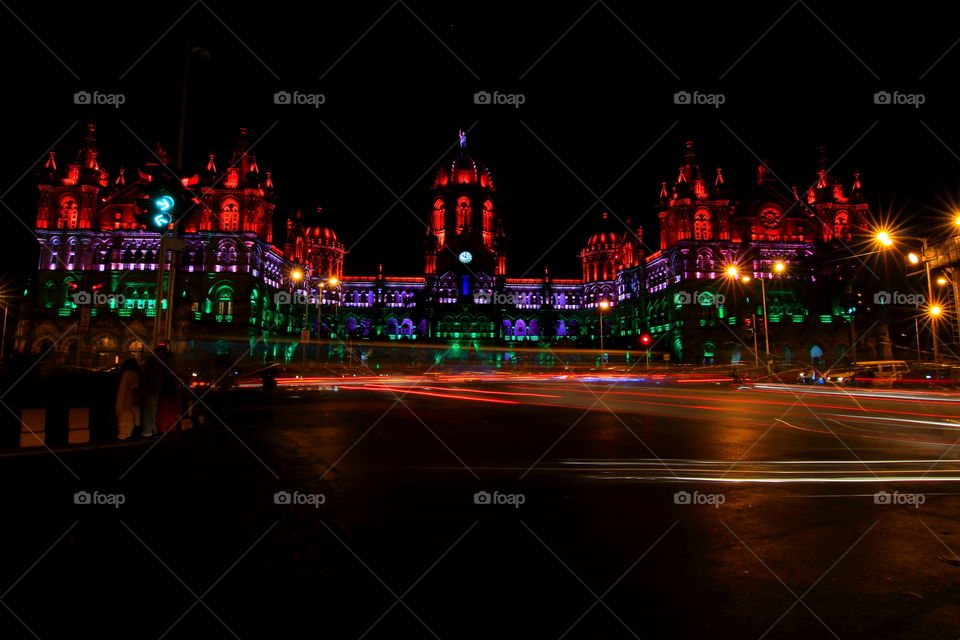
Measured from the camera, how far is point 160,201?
11227mm

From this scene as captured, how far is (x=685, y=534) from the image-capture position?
5.53 m

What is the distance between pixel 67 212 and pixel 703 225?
Answer: 288 ft

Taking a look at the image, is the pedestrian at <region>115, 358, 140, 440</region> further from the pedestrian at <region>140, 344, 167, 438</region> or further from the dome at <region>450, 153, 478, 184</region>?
the dome at <region>450, 153, 478, 184</region>

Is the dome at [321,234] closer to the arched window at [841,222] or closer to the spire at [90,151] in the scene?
the spire at [90,151]

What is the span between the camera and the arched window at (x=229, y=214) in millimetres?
74500

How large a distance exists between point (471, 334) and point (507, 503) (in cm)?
8664

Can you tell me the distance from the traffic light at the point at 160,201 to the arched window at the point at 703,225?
7619cm

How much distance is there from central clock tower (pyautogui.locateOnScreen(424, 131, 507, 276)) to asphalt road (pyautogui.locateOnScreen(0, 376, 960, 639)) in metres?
88.3

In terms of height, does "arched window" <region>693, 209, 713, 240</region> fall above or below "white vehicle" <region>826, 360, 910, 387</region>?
above

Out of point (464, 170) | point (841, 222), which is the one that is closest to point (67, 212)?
point (464, 170)

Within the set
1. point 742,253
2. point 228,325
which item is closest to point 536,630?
point 228,325

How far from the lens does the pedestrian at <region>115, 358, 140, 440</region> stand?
11562 millimetres

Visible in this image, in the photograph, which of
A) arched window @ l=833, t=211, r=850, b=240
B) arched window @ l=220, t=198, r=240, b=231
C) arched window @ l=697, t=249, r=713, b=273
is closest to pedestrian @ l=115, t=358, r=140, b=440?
arched window @ l=220, t=198, r=240, b=231

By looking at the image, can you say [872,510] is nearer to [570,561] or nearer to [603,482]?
[603,482]
